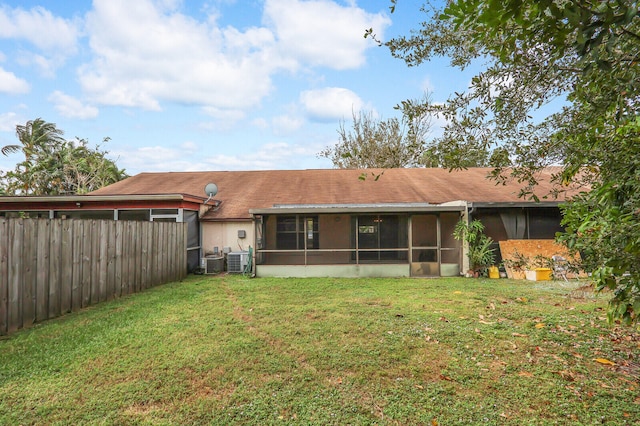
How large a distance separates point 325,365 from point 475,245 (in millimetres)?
8408

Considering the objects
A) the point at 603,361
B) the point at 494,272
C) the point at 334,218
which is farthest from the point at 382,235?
the point at 603,361

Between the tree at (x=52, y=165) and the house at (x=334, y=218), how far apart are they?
462 inches

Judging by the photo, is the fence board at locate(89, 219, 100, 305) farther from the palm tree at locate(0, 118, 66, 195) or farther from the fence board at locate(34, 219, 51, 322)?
the palm tree at locate(0, 118, 66, 195)

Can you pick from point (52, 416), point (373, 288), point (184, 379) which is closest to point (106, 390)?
point (52, 416)

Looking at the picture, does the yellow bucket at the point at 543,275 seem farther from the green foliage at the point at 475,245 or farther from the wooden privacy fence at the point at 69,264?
the wooden privacy fence at the point at 69,264

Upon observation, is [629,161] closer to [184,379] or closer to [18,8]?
[184,379]

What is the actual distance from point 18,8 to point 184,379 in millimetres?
11517

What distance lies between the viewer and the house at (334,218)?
34.2ft

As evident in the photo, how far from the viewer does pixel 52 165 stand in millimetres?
23016

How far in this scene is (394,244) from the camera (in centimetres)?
1159

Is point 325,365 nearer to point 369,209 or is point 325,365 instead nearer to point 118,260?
point 118,260

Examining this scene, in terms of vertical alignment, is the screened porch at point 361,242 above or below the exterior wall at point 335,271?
above

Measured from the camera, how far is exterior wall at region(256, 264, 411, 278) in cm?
1041

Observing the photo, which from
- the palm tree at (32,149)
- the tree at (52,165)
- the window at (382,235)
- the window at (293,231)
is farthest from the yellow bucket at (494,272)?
the palm tree at (32,149)
